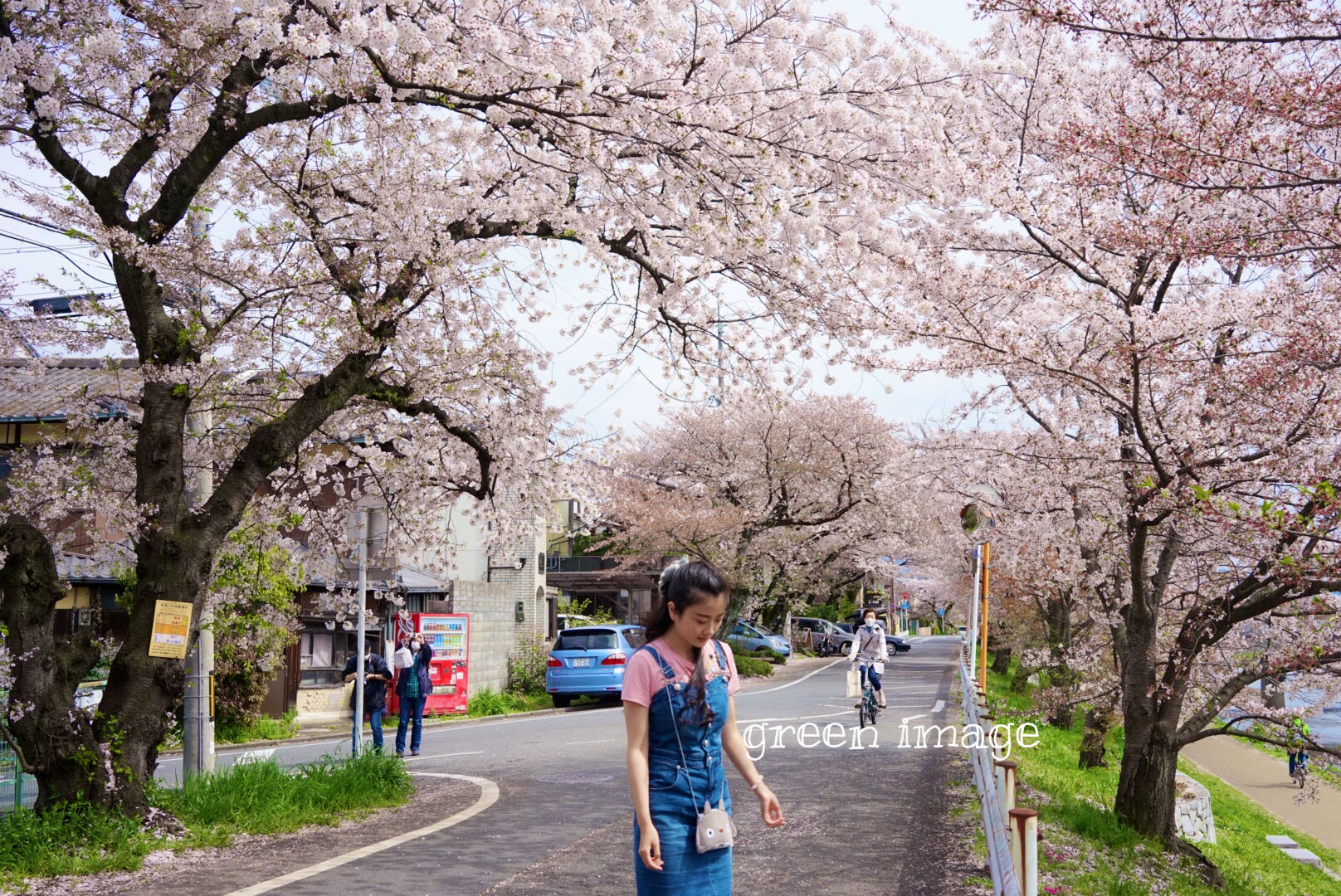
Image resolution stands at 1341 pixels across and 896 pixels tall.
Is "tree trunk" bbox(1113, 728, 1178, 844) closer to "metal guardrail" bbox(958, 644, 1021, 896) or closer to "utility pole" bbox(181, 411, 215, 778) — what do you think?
"metal guardrail" bbox(958, 644, 1021, 896)

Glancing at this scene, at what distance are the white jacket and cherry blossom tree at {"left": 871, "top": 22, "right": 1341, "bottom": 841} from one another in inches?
230

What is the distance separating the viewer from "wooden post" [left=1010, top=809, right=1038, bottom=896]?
4.06m

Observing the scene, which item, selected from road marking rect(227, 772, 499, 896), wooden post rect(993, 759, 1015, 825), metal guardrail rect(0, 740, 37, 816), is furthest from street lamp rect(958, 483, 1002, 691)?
metal guardrail rect(0, 740, 37, 816)

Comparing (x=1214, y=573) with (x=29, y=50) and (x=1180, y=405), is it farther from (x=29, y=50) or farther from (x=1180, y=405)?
(x=29, y=50)

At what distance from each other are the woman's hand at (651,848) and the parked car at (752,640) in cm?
3807

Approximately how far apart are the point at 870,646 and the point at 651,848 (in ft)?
48.5

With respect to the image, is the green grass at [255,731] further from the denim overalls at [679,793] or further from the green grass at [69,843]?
the denim overalls at [679,793]

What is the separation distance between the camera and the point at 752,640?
42219 millimetres

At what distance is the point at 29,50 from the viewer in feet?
25.9

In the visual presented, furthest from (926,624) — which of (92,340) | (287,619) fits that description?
(92,340)

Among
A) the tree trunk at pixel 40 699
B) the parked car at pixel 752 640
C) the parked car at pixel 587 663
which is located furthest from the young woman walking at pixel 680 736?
the parked car at pixel 752 640

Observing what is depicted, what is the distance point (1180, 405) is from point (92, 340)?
9953 millimetres

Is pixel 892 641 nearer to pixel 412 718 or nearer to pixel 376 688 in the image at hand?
pixel 412 718

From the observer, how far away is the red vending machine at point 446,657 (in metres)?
22.1
